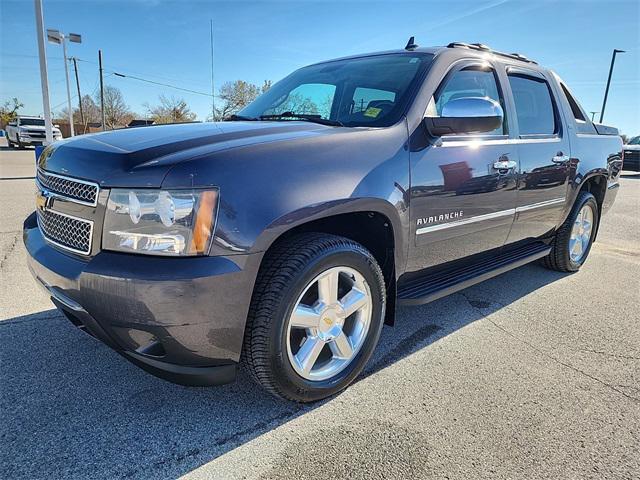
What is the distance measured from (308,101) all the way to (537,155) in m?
1.82

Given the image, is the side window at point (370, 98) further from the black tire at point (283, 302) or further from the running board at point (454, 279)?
the running board at point (454, 279)

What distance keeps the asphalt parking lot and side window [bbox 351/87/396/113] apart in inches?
60.0

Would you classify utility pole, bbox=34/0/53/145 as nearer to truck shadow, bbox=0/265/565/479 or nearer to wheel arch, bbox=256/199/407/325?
truck shadow, bbox=0/265/565/479

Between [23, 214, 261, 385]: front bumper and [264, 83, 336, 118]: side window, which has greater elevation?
[264, 83, 336, 118]: side window

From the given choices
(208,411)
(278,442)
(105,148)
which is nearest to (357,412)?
(278,442)

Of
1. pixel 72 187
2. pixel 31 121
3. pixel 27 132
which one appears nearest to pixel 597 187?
pixel 72 187

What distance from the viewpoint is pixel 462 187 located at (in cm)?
286

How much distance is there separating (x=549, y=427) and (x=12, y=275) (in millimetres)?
4202

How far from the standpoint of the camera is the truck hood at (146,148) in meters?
1.88

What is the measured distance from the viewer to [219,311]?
1.87 meters

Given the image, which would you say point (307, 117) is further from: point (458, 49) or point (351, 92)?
point (458, 49)

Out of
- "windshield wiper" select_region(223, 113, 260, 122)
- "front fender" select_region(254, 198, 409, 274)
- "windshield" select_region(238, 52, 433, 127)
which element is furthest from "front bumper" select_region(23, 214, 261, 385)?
"windshield wiper" select_region(223, 113, 260, 122)

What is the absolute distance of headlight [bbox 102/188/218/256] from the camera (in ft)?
5.95

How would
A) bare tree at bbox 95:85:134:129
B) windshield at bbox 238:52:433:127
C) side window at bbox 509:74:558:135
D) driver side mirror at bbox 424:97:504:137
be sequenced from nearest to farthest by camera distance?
driver side mirror at bbox 424:97:504:137 < windshield at bbox 238:52:433:127 < side window at bbox 509:74:558:135 < bare tree at bbox 95:85:134:129
